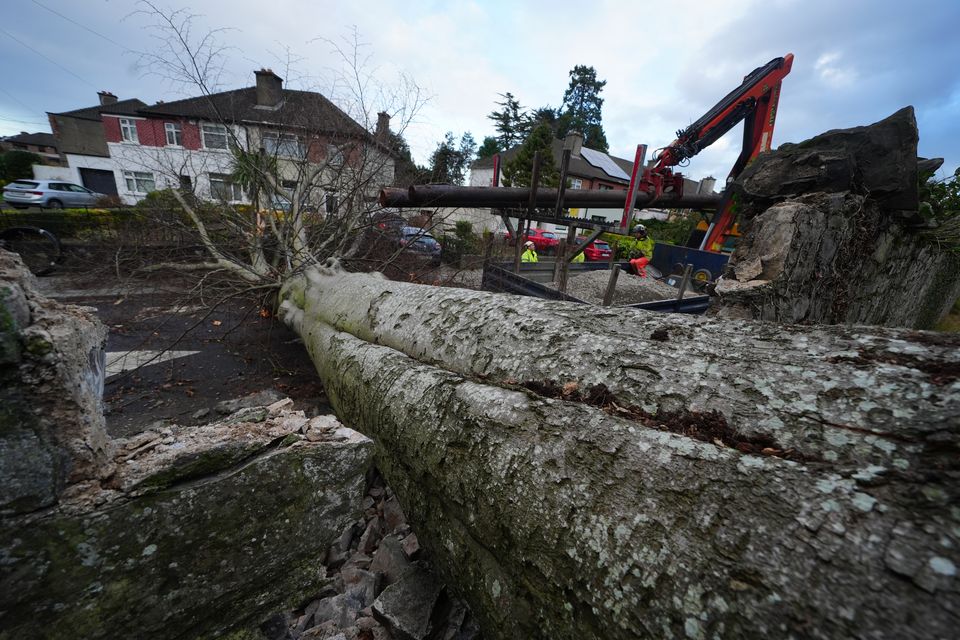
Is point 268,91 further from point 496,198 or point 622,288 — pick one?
point 622,288

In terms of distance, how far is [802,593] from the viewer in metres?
0.65

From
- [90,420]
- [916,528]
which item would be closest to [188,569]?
[90,420]

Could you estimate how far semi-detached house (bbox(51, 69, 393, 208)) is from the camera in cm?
629

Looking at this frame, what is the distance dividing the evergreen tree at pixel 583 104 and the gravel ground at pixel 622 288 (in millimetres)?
36451

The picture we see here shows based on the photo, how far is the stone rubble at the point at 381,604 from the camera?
1512 millimetres

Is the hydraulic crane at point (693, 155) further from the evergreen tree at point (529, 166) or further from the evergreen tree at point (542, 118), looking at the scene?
the evergreen tree at point (542, 118)

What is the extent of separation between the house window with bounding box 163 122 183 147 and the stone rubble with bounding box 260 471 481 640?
82.0 feet

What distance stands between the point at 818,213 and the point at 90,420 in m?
4.10

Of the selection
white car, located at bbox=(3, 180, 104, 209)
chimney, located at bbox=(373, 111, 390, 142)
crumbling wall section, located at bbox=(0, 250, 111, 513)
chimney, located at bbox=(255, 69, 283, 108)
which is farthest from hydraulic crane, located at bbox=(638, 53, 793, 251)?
white car, located at bbox=(3, 180, 104, 209)

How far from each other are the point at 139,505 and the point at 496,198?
15.7 ft

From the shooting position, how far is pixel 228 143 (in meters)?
6.42

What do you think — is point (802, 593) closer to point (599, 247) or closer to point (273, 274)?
point (273, 274)

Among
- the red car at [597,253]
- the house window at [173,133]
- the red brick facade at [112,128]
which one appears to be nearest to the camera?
the red car at [597,253]

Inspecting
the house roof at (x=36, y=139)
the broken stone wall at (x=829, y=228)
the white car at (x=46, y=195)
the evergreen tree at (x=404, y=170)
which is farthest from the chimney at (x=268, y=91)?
the house roof at (x=36, y=139)
